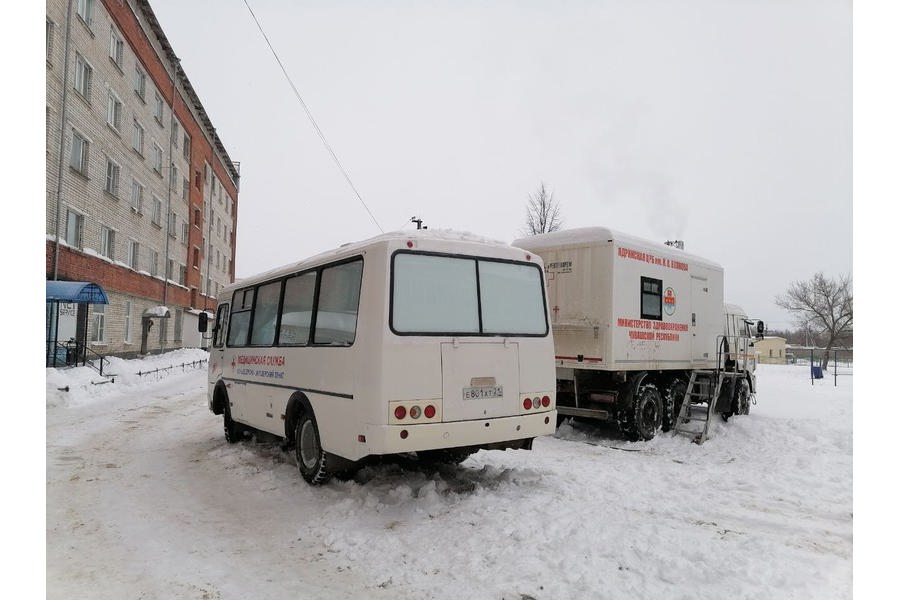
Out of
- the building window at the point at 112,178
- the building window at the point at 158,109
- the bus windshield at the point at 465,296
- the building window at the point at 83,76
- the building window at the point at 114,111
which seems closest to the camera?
the bus windshield at the point at 465,296

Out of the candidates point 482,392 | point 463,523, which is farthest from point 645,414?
point 463,523

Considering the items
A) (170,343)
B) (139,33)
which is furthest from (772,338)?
(139,33)

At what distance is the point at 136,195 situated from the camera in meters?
27.8

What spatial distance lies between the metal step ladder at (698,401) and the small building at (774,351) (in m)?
37.6

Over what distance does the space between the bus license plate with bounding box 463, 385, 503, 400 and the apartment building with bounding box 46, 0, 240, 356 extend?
55.2 feet

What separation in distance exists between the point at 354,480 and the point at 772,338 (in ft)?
175

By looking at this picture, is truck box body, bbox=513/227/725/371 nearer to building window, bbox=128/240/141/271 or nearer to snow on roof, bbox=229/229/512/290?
snow on roof, bbox=229/229/512/290

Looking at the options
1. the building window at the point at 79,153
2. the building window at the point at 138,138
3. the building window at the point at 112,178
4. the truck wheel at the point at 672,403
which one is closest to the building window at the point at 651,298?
the truck wheel at the point at 672,403

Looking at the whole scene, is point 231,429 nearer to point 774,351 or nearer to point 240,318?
point 240,318

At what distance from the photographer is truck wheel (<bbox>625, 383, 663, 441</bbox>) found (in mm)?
10062

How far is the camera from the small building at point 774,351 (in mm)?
46562

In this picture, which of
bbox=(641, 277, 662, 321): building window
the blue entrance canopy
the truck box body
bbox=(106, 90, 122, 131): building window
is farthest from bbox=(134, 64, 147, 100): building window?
bbox=(641, 277, 662, 321): building window

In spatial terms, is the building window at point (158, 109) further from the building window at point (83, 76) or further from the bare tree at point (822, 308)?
the bare tree at point (822, 308)
